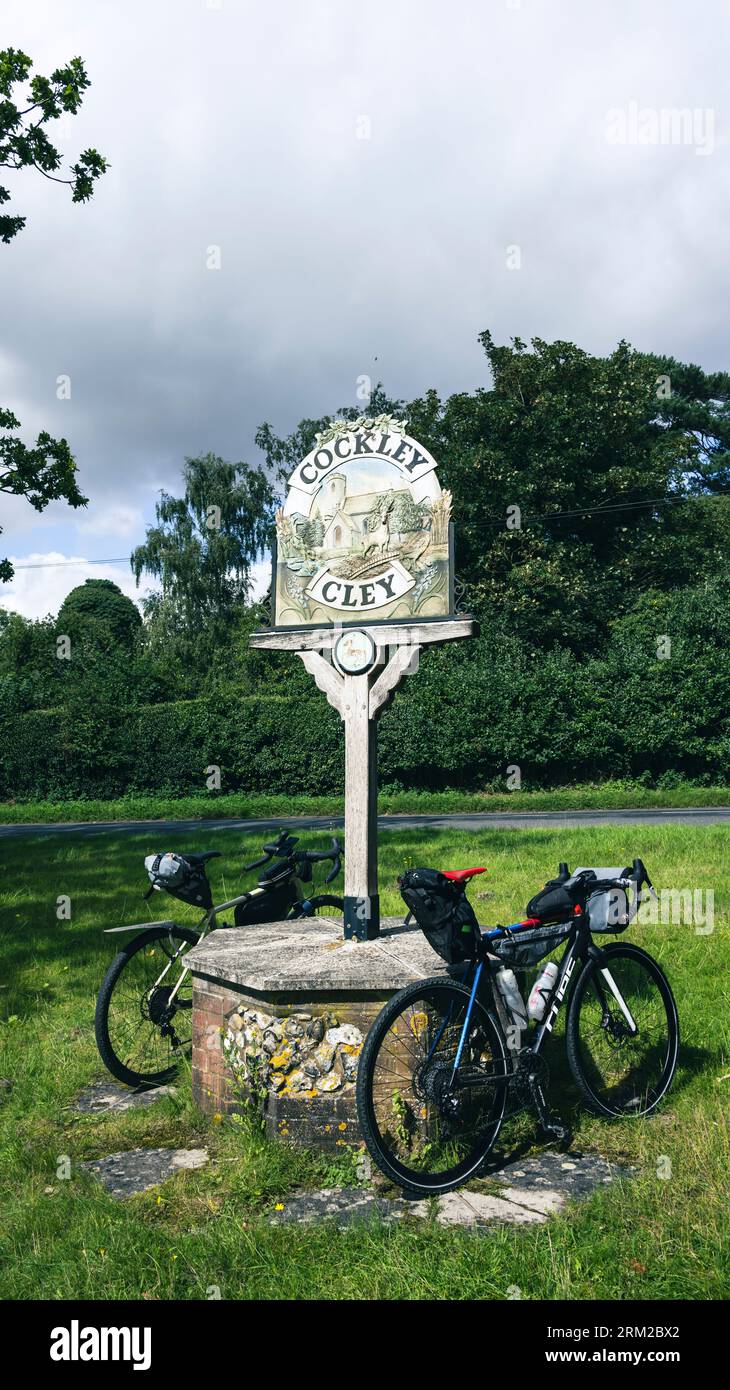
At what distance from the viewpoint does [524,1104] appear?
167 inches

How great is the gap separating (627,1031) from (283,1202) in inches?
69.5

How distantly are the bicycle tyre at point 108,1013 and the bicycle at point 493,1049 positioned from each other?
161cm

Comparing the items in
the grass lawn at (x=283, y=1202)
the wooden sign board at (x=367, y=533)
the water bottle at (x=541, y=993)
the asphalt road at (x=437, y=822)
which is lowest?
the grass lawn at (x=283, y=1202)

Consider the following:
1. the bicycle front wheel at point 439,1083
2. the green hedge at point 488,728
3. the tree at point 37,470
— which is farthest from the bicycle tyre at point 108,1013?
the green hedge at point 488,728

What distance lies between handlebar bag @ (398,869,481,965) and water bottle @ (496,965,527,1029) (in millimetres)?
263

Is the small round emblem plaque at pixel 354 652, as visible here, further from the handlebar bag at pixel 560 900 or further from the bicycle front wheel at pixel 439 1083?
the bicycle front wheel at pixel 439 1083

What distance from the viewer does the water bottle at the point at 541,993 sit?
439cm

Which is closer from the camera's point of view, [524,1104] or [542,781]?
[524,1104]

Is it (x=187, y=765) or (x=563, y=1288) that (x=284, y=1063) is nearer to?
(x=563, y=1288)

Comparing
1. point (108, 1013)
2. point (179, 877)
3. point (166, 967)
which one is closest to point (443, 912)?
point (179, 877)

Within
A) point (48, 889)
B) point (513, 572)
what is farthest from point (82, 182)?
point (513, 572)

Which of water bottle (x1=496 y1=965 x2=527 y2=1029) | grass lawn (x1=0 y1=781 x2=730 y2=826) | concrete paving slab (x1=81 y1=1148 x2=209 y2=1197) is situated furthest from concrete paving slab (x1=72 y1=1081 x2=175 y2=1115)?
grass lawn (x1=0 y1=781 x2=730 y2=826)

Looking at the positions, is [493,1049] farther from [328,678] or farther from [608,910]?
[328,678]

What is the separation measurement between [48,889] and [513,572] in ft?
65.7
